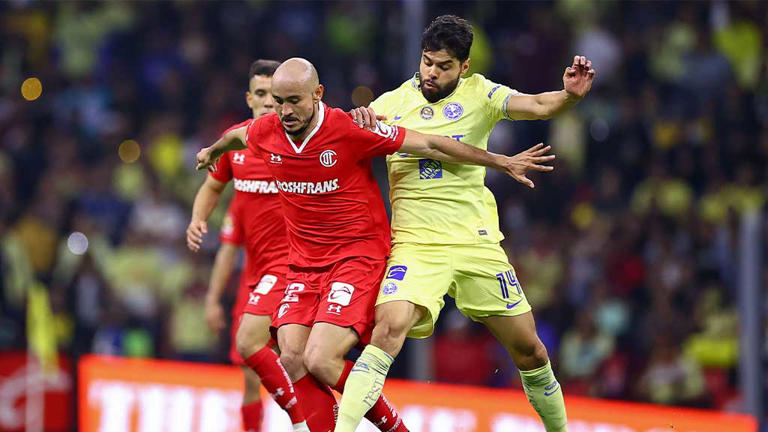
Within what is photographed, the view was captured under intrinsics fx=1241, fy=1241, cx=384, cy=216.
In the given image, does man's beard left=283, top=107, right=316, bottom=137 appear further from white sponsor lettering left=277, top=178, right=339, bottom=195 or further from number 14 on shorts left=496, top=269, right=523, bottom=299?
number 14 on shorts left=496, top=269, right=523, bottom=299

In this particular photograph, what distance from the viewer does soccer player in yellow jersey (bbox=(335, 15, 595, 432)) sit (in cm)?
639

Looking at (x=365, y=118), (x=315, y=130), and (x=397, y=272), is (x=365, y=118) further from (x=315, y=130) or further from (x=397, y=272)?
(x=397, y=272)

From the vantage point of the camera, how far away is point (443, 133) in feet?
21.6

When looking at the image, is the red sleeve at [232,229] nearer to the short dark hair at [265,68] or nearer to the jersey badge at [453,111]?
the short dark hair at [265,68]

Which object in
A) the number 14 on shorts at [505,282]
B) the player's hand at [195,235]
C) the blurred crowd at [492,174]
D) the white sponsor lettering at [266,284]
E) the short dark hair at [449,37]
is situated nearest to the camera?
the short dark hair at [449,37]

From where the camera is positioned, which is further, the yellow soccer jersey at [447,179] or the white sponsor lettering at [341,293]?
the yellow soccer jersey at [447,179]

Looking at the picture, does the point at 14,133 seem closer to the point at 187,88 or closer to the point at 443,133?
the point at 187,88

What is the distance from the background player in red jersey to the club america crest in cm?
113

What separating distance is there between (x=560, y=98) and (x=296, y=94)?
4.51 ft

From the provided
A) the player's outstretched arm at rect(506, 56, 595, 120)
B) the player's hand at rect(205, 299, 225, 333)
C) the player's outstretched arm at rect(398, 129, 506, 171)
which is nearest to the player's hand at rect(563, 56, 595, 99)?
the player's outstretched arm at rect(506, 56, 595, 120)

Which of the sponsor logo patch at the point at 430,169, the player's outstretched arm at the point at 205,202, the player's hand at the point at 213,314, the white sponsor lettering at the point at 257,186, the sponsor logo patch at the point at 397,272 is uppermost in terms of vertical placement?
the sponsor logo patch at the point at 430,169

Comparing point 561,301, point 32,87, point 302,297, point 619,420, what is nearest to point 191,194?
point 32,87

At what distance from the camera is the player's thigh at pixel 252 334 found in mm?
7402

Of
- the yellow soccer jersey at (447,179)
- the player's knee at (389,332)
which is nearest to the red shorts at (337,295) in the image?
the player's knee at (389,332)
